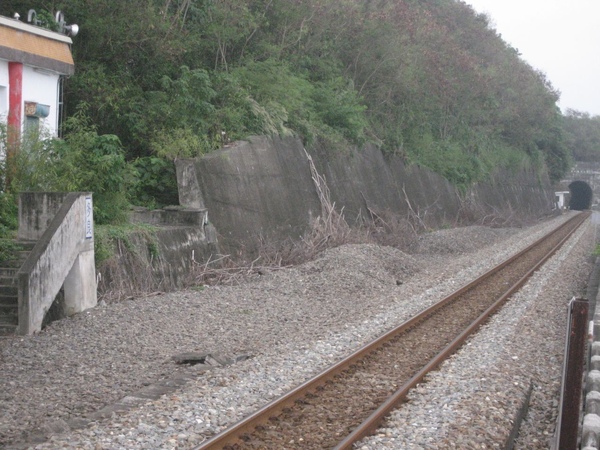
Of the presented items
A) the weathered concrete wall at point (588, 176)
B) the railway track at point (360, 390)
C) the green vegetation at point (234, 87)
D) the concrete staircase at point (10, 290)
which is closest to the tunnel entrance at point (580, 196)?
the weathered concrete wall at point (588, 176)

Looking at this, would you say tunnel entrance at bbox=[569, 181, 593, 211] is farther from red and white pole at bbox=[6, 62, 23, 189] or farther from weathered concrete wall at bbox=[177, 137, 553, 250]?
red and white pole at bbox=[6, 62, 23, 189]

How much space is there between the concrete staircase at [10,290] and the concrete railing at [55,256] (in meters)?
0.30

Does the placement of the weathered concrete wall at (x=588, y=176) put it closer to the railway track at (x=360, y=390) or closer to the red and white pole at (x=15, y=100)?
the railway track at (x=360, y=390)

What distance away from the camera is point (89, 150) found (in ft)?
53.7

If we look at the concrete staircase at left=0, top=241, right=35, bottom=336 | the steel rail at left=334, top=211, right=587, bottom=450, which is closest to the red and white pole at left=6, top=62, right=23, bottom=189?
the concrete staircase at left=0, top=241, right=35, bottom=336

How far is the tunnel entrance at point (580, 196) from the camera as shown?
8975cm

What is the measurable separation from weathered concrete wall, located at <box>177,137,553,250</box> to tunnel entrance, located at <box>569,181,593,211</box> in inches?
2312

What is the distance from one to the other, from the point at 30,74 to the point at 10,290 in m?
6.32

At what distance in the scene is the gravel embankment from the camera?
698 centimetres

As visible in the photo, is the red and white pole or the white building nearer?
the red and white pole

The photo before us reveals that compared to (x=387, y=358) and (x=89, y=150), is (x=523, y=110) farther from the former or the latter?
(x=387, y=358)

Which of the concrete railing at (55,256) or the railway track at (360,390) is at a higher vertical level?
the concrete railing at (55,256)

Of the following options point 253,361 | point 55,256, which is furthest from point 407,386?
point 55,256

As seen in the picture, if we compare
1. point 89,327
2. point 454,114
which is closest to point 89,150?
point 89,327
